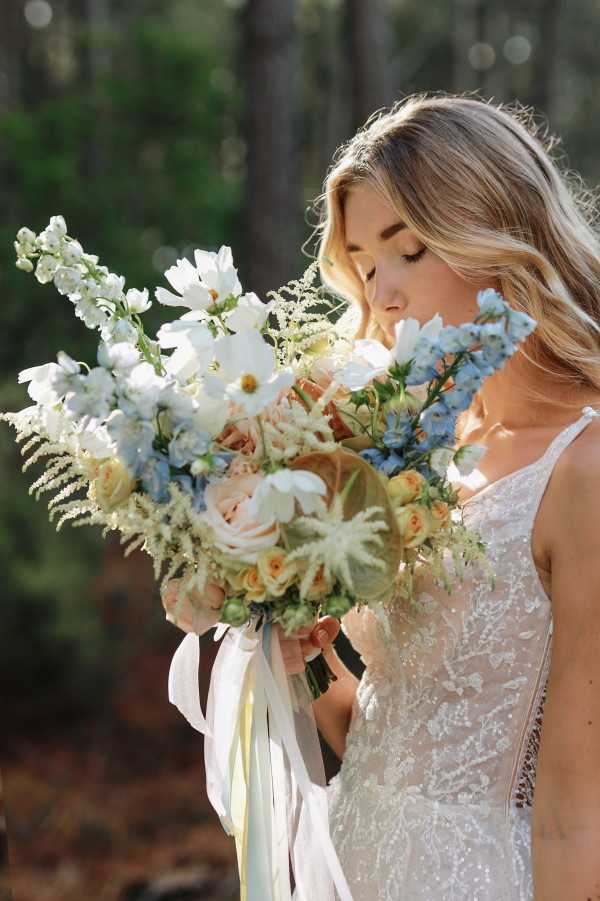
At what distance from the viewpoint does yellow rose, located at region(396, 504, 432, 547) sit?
1697mm

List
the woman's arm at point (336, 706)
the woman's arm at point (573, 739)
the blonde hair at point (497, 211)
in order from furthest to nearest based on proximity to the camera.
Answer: the woman's arm at point (336, 706) → the blonde hair at point (497, 211) → the woman's arm at point (573, 739)

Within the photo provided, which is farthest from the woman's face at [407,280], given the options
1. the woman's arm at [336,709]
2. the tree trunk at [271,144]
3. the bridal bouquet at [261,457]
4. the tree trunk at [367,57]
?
the tree trunk at [367,57]

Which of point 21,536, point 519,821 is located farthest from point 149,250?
point 519,821

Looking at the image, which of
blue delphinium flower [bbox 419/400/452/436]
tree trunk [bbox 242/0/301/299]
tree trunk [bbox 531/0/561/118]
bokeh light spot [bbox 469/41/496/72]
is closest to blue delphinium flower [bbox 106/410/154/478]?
blue delphinium flower [bbox 419/400/452/436]

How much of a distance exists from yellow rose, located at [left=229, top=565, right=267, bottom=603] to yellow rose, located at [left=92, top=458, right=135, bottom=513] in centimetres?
22

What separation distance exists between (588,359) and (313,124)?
17524mm

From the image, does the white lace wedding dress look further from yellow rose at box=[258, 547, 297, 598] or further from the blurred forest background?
the blurred forest background

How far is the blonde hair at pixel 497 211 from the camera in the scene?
7.25 feet

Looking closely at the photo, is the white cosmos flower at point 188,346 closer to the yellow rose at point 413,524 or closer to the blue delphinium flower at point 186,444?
the blue delphinium flower at point 186,444

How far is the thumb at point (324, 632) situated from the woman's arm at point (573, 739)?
1.46 feet

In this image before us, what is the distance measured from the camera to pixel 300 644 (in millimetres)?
2049

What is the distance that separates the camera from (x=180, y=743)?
8.91 metres

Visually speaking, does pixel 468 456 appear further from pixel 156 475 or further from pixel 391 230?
pixel 391 230

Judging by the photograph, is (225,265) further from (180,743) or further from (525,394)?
(180,743)
